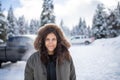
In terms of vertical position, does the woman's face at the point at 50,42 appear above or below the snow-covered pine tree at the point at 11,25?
above

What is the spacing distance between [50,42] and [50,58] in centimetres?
21

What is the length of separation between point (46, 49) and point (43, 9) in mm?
55686

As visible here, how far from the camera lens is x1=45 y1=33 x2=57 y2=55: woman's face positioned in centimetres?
347

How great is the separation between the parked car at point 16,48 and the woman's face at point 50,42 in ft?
32.2

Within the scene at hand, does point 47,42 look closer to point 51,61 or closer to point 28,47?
point 51,61

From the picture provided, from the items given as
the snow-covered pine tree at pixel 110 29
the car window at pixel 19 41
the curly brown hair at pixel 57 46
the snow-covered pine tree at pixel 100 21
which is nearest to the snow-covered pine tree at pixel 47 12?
the snow-covered pine tree at pixel 100 21

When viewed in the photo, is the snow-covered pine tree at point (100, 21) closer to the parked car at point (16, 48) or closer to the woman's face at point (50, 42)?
the parked car at point (16, 48)

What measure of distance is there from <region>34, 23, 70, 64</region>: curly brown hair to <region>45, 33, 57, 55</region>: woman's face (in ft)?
0.13

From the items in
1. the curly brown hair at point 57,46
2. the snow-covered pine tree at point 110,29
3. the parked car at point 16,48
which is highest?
the curly brown hair at point 57,46

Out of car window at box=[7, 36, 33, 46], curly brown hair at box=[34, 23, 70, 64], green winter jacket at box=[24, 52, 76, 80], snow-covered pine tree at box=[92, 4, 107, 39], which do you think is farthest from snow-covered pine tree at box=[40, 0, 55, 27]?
green winter jacket at box=[24, 52, 76, 80]

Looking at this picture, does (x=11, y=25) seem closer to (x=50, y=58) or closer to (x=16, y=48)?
(x=16, y=48)

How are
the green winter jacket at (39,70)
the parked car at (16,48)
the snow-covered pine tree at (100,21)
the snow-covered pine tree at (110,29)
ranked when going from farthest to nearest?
the snow-covered pine tree at (100,21)
the snow-covered pine tree at (110,29)
the parked car at (16,48)
the green winter jacket at (39,70)

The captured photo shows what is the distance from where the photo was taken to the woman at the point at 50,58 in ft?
11.2

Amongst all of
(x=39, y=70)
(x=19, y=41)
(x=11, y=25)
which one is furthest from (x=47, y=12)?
(x=39, y=70)
